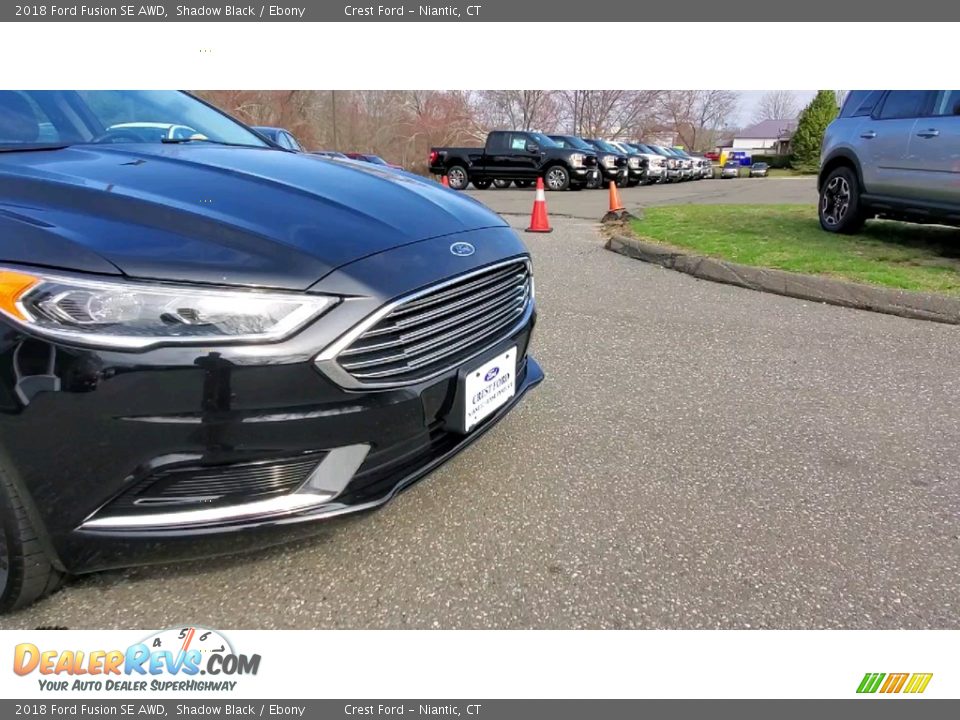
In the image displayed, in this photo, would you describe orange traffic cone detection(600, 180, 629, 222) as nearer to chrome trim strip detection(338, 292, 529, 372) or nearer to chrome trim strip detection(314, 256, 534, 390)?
chrome trim strip detection(338, 292, 529, 372)

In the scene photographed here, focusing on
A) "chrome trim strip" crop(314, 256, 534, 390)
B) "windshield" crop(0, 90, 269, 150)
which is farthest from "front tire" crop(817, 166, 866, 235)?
"chrome trim strip" crop(314, 256, 534, 390)

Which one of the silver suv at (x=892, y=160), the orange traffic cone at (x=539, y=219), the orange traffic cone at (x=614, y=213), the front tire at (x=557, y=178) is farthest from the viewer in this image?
the front tire at (x=557, y=178)

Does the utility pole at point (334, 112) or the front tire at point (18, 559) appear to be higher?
the utility pole at point (334, 112)

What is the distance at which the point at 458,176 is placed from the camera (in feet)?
67.3

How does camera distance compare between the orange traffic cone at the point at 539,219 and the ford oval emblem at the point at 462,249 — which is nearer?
the ford oval emblem at the point at 462,249

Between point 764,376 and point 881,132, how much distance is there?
4473mm

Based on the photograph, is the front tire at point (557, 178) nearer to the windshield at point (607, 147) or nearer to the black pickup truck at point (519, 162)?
the black pickup truck at point (519, 162)

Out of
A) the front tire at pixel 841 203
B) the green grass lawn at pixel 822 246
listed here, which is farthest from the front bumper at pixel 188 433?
the front tire at pixel 841 203

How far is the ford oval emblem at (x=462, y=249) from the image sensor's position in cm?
191

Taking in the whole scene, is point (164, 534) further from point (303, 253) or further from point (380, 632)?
point (303, 253)

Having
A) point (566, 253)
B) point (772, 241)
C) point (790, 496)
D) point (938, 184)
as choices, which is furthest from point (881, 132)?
point (790, 496)

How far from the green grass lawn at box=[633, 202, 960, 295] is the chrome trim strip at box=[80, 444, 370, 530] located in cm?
487

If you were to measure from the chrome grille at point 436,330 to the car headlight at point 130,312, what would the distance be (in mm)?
237

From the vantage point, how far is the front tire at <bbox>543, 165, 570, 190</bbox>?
18094mm
